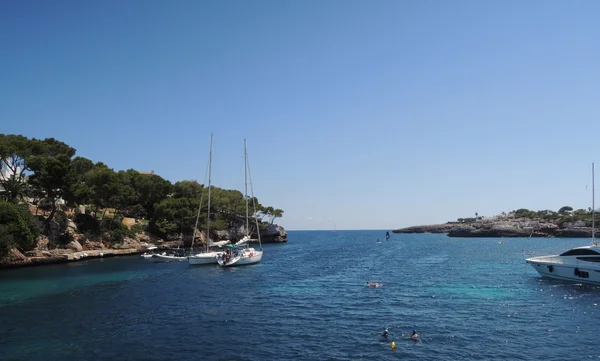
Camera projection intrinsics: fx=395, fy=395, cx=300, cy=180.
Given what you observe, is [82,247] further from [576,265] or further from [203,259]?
[576,265]

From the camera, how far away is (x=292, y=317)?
30.6m

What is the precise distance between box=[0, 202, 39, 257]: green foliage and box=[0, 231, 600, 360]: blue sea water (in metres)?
4.45

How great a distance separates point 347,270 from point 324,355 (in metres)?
38.7

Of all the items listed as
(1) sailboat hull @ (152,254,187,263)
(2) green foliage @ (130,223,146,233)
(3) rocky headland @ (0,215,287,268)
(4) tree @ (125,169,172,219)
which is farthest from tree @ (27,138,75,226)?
(4) tree @ (125,169,172,219)

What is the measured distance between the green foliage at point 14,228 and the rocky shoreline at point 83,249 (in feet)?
7.99

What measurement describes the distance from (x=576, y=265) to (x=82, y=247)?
79.4 m

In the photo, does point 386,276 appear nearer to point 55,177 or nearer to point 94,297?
point 94,297

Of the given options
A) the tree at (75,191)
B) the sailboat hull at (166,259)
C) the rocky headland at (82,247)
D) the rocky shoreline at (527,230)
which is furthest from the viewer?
the rocky shoreline at (527,230)

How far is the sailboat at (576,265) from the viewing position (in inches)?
1724

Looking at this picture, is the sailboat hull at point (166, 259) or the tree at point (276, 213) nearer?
the sailboat hull at point (166, 259)

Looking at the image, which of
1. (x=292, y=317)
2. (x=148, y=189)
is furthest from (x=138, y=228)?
(x=292, y=317)

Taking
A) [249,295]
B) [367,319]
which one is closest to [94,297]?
[249,295]

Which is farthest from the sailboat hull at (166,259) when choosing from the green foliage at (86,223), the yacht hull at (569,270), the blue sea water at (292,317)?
the yacht hull at (569,270)

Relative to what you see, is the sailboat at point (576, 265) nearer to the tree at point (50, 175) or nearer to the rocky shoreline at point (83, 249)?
the rocky shoreline at point (83, 249)
